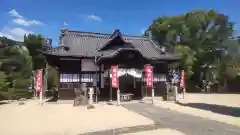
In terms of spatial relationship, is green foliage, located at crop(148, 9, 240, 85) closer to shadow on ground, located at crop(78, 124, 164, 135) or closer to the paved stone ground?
the paved stone ground

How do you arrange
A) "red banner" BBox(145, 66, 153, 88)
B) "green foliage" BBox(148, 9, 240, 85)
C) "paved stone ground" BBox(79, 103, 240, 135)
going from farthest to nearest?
1. "green foliage" BBox(148, 9, 240, 85)
2. "red banner" BBox(145, 66, 153, 88)
3. "paved stone ground" BBox(79, 103, 240, 135)

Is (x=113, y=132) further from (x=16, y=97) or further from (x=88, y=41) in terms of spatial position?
(x=16, y=97)

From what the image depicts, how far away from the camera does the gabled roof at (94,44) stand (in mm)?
21511

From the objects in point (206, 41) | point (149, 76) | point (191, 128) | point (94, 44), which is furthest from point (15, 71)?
point (206, 41)

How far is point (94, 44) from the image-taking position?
24.2 m

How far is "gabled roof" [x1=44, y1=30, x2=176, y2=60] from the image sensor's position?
21.5 metres

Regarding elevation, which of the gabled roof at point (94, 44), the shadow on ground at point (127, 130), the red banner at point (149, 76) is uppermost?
the gabled roof at point (94, 44)

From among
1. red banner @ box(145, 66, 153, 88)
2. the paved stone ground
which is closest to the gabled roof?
red banner @ box(145, 66, 153, 88)

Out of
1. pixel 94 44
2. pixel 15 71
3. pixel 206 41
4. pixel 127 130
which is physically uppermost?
pixel 206 41

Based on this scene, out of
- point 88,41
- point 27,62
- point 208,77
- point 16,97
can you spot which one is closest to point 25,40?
point 27,62

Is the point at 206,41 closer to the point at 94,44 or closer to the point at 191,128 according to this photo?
the point at 94,44

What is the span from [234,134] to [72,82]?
586 inches

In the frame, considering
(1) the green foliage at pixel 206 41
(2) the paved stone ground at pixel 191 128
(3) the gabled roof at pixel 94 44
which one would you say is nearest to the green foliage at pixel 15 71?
(3) the gabled roof at pixel 94 44

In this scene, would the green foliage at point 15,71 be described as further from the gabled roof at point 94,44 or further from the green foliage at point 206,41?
the green foliage at point 206,41
